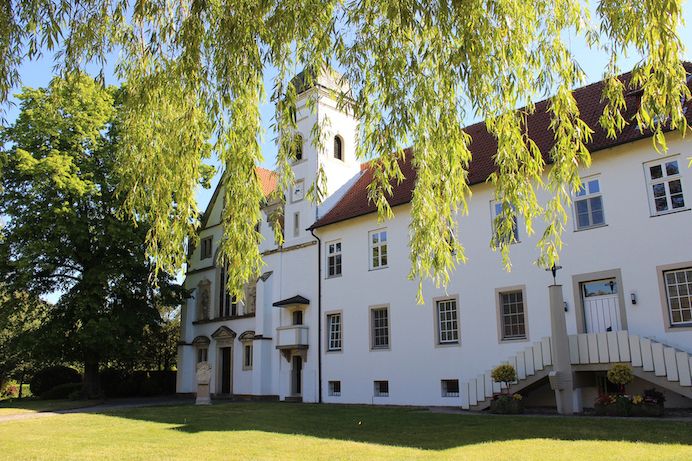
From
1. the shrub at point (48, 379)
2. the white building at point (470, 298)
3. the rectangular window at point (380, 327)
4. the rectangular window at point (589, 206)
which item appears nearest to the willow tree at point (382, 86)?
the white building at point (470, 298)

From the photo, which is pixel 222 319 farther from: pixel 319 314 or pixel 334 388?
pixel 334 388

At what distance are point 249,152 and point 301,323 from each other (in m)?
18.5

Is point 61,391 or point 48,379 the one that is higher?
point 48,379

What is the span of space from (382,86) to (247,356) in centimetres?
2266

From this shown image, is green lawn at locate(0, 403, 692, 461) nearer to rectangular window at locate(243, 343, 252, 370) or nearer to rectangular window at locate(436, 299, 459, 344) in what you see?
rectangular window at locate(436, 299, 459, 344)

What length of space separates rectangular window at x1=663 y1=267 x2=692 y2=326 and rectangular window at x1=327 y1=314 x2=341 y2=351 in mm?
11796

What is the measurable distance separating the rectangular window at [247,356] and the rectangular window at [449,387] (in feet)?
35.4

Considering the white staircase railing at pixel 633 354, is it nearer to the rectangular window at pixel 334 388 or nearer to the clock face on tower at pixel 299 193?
the rectangular window at pixel 334 388

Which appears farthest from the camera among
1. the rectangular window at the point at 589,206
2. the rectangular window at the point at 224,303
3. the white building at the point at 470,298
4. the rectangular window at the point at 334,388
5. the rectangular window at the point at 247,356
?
the rectangular window at the point at 224,303

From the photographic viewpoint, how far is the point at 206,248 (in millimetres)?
32469

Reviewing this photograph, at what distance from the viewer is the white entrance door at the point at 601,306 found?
15.8m

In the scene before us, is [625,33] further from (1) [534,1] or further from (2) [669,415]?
(2) [669,415]

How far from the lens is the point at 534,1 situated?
6.75 metres

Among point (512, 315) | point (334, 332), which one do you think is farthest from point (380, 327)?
point (512, 315)
